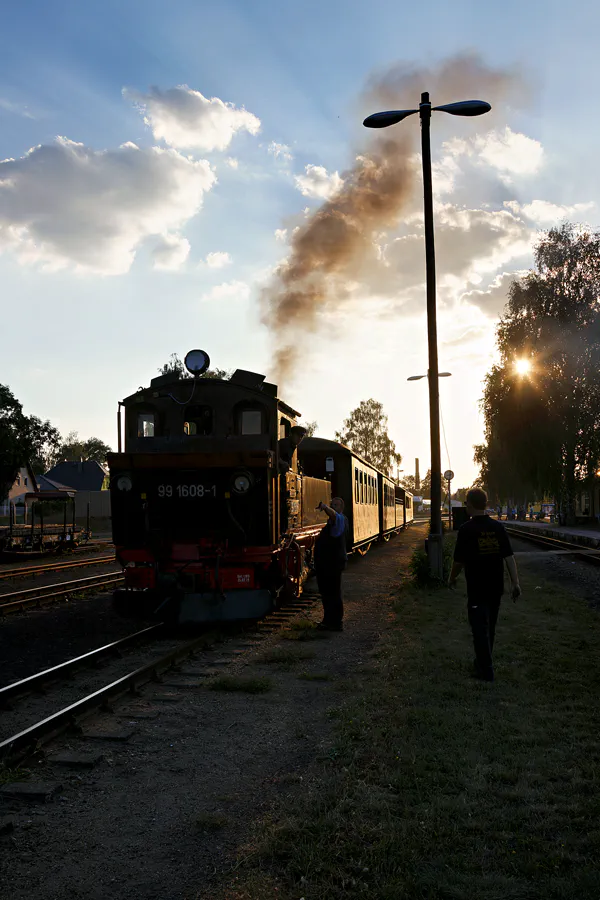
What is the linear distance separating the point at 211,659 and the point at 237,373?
13.9 feet

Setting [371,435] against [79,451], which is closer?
[371,435]

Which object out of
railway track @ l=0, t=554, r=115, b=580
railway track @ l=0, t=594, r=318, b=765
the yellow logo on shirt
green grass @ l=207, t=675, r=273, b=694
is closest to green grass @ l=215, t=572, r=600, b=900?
green grass @ l=207, t=675, r=273, b=694

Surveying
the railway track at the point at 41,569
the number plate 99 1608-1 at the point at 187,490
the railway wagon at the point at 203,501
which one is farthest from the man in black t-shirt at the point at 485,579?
the railway track at the point at 41,569

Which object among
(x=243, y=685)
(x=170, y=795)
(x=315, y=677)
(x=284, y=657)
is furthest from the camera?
(x=284, y=657)

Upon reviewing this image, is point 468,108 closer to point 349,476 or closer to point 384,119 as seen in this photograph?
point 384,119

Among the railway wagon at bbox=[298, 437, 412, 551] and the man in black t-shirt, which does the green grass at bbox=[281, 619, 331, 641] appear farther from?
the railway wagon at bbox=[298, 437, 412, 551]

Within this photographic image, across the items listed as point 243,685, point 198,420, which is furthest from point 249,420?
point 243,685

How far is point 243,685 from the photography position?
6.67m

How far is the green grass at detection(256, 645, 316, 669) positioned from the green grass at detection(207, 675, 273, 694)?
33.3 inches

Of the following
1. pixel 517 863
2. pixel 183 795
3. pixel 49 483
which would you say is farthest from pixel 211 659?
pixel 49 483

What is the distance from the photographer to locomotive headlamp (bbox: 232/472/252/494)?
9117 millimetres

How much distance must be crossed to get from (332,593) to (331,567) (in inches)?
14.2

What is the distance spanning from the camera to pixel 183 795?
428 cm

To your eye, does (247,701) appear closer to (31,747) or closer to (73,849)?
(31,747)
